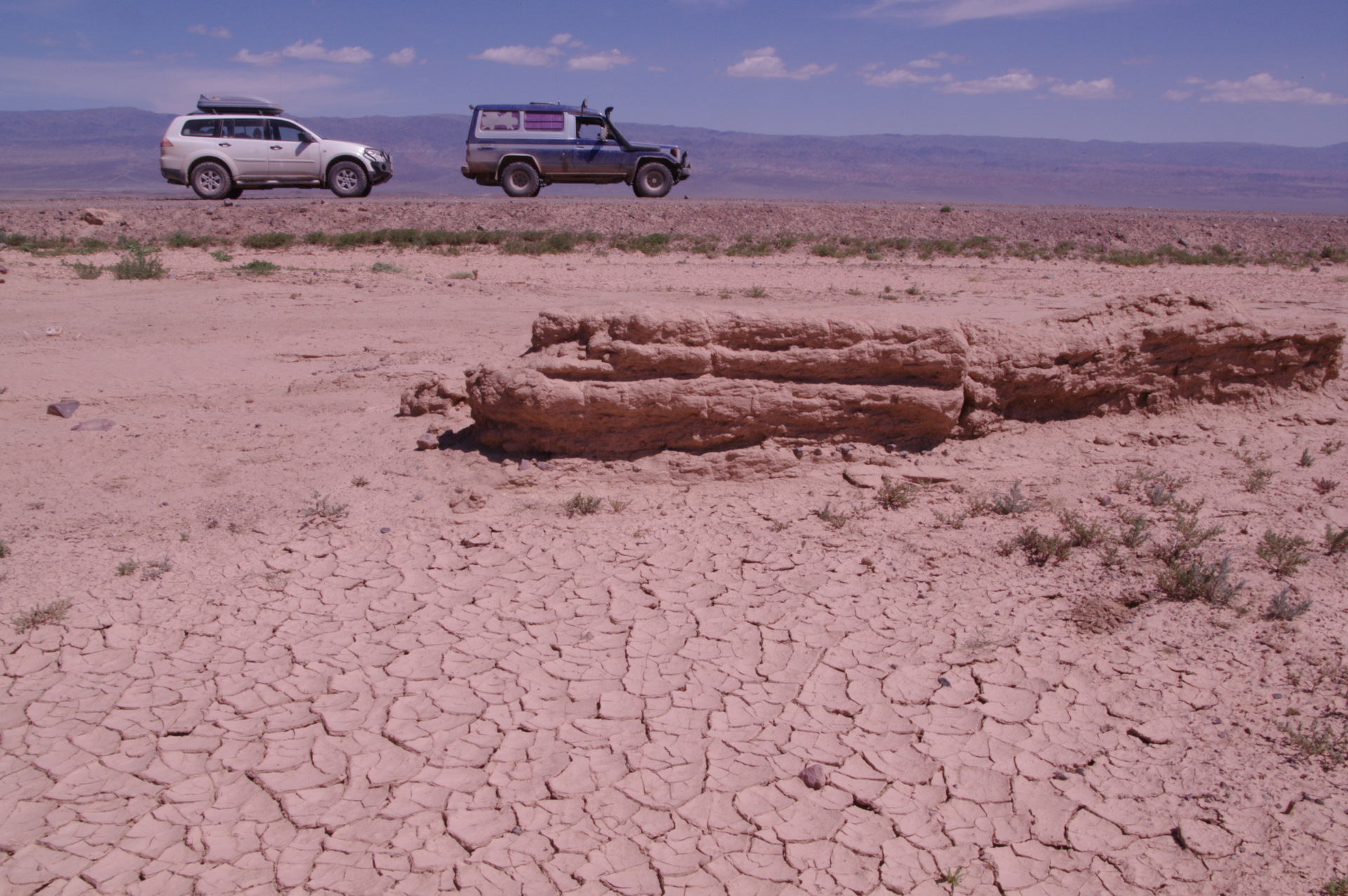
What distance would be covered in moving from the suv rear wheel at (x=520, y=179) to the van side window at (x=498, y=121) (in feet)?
2.71

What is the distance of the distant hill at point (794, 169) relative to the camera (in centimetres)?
6538

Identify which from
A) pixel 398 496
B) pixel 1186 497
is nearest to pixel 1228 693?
pixel 1186 497

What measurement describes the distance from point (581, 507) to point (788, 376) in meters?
1.45

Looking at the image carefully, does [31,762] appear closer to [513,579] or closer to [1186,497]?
→ [513,579]

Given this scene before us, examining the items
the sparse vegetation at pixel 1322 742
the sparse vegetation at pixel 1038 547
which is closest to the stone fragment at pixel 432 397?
the sparse vegetation at pixel 1038 547

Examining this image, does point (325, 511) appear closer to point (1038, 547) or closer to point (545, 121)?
point (1038, 547)

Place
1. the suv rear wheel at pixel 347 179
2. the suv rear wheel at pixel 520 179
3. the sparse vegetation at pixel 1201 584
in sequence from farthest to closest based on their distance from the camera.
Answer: the suv rear wheel at pixel 520 179 < the suv rear wheel at pixel 347 179 < the sparse vegetation at pixel 1201 584

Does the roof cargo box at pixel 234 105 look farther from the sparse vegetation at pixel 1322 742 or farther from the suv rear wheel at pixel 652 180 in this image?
the sparse vegetation at pixel 1322 742

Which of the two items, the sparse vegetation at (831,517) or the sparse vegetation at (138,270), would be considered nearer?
the sparse vegetation at (831,517)

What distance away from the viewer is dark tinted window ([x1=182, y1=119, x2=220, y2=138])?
1711 centimetres

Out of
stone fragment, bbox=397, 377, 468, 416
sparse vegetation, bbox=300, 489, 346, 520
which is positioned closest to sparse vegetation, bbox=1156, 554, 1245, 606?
sparse vegetation, bbox=300, 489, 346, 520

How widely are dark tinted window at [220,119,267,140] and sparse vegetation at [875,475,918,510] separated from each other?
1750 centimetres

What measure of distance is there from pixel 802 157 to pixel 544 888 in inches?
5809

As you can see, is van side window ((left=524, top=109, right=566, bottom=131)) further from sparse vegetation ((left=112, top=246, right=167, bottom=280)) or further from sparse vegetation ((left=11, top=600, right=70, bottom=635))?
sparse vegetation ((left=11, top=600, right=70, bottom=635))
